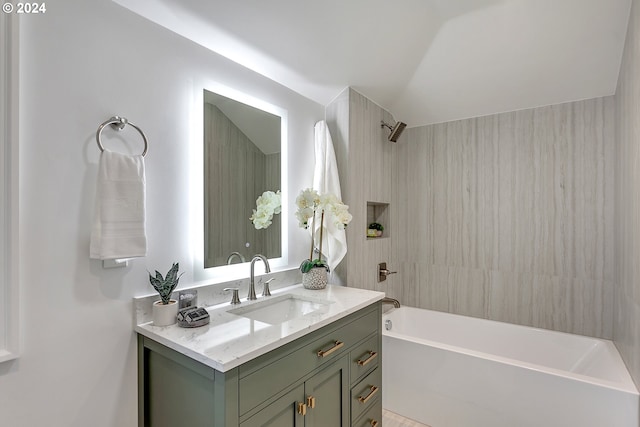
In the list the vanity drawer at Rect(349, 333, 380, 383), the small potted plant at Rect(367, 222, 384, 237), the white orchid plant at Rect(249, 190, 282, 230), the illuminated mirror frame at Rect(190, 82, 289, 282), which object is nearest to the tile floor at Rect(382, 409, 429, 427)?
the vanity drawer at Rect(349, 333, 380, 383)

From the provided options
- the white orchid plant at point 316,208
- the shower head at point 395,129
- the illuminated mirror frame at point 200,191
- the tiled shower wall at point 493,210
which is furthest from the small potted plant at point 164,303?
the shower head at point 395,129

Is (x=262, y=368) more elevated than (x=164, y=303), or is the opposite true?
(x=164, y=303)

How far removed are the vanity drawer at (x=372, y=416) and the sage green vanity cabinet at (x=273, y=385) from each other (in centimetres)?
1

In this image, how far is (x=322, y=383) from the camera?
1393 millimetres

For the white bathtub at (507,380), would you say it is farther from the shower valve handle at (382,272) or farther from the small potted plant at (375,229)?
the small potted plant at (375,229)

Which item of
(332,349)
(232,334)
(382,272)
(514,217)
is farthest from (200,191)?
(514,217)

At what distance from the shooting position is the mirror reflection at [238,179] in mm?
1641

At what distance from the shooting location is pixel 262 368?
1.12m

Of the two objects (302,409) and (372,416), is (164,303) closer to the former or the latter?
(302,409)

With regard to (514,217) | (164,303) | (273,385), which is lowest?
(273,385)

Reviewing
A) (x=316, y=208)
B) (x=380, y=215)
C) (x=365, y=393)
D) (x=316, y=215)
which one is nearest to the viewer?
(x=365, y=393)

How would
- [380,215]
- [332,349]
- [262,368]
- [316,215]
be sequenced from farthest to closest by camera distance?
[380,215]
[316,215]
[332,349]
[262,368]

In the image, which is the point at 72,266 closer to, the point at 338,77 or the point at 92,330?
the point at 92,330

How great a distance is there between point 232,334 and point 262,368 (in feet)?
0.60
